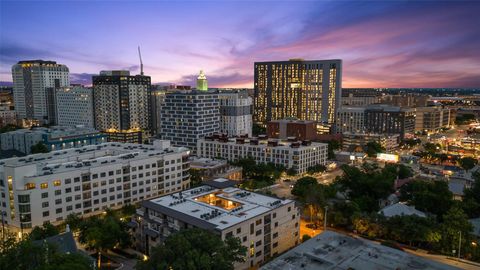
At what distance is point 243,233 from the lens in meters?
44.9

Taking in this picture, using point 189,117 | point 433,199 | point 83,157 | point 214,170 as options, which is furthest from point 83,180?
point 189,117

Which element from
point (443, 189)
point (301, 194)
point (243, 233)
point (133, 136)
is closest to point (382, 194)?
point (443, 189)

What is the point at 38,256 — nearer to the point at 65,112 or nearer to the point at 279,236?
the point at 279,236

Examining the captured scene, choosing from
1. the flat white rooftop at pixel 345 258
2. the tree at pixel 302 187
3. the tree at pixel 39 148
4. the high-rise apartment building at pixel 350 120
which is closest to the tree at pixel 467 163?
the tree at pixel 302 187

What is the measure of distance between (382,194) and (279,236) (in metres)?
29.9

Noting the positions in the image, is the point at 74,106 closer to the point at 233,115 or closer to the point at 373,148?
the point at 233,115

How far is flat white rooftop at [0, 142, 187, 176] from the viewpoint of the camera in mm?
62778

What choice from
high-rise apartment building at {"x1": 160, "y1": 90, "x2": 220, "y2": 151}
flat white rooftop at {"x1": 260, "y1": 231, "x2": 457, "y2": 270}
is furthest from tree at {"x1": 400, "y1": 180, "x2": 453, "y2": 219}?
high-rise apartment building at {"x1": 160, "y1": 90, "x2": 220, "y2": 151}

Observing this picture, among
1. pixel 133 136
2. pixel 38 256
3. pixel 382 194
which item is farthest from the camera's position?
pixel 133 136

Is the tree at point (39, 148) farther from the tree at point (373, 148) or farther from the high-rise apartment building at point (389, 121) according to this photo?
the high-rise apartment building at point (389, 121)

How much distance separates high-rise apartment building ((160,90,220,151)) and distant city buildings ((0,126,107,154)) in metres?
26.3

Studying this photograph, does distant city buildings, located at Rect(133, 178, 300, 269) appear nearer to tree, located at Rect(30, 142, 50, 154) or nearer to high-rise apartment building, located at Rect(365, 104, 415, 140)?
tree, located at Rect(30, 142, 50, 154)

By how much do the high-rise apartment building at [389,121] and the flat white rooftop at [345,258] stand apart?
133m

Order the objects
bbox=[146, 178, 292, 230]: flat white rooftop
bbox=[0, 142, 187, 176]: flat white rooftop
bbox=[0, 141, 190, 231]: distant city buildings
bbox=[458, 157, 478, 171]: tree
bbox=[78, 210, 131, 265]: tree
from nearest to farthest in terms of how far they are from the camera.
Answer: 1. bbox=[146, 178, 292, 230]: flat white rooftop
2. bbox=[78, 210, 131, 265]: tree
3. bbox=[0, 141, 190, 231]: distant city buildings
4. bbox=[0, 142, 187, 176]: flat white rooftop
5. bbox=[458, 157, 478, 171]: tree
